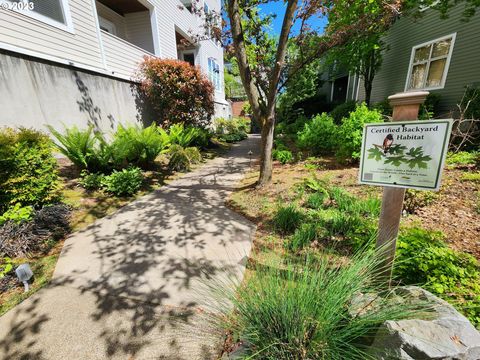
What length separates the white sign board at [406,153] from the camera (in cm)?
143

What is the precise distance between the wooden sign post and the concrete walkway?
1.49m

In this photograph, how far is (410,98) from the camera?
4.95ft

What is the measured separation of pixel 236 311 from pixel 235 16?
4.75 metres

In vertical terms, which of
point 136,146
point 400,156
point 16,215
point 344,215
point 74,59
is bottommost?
point 344,215

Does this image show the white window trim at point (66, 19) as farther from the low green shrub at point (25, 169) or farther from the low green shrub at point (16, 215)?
the low green shrub at point (16, 215)

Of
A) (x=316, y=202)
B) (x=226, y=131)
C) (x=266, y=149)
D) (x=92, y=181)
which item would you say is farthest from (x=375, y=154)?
(x=226, y=131)

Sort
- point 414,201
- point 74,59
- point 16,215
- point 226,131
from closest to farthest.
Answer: point 16,215 → point 414,201 → point 74,59 → point 226,131

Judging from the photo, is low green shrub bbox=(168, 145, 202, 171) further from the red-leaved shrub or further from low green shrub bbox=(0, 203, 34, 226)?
low green shrub bbox=(0, 203, 34, 226)

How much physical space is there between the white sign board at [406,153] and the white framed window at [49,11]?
294 inches

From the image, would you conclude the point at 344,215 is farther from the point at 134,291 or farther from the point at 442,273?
the point at 134,291

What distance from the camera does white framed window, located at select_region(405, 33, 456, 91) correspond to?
8177 millimetres

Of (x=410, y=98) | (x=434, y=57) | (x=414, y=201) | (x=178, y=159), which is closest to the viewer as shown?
(x=410, y=98)

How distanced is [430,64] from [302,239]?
1055 centimetres

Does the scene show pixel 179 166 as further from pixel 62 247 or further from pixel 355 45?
pixel 355 45
